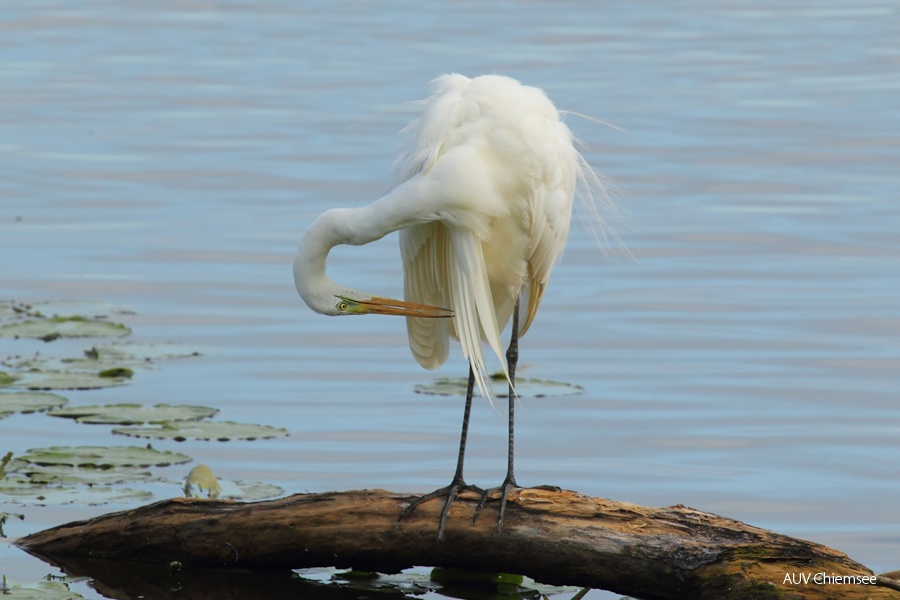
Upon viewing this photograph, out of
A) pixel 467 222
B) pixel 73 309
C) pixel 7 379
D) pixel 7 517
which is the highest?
pixel 467 222

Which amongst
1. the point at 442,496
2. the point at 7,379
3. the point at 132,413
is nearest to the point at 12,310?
the point at 7,379

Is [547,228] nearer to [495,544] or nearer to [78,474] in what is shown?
[495,544]

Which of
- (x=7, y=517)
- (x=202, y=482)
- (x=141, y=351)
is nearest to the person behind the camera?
(x=7, y=517)

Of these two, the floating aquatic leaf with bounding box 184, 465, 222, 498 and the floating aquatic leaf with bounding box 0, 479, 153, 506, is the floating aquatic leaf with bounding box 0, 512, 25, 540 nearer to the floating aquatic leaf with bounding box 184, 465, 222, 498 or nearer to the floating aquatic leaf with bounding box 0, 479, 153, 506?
the floating aquatic leaf with bounding box 0, 479, 153, 506

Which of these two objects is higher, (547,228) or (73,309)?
(547,228)

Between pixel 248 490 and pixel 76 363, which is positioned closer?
pixel 248 490

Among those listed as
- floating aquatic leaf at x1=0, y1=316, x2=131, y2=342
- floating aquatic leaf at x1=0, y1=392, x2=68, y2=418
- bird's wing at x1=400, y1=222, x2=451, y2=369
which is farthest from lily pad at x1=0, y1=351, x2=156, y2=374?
bird's wing at x1=400, y1=222, x2=451, y2=369

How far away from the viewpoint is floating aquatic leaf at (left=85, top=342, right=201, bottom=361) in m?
8.74

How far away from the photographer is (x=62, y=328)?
916 cm

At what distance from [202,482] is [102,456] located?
54 centimetres

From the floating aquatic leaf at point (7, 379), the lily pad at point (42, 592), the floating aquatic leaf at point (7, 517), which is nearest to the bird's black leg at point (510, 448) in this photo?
the lily pad at point (42, 592)

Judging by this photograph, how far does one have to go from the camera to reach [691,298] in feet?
34.3

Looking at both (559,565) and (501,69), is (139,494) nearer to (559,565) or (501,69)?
(559,565)

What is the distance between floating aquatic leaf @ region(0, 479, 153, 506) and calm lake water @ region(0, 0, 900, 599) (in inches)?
2.7
